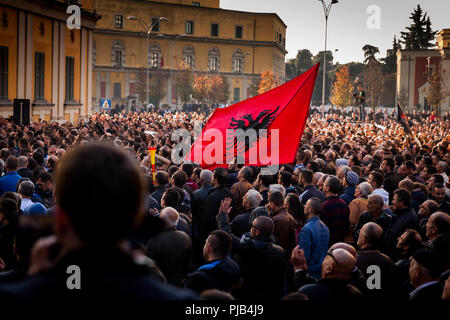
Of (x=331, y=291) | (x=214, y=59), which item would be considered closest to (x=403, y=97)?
(x=214, y=59)

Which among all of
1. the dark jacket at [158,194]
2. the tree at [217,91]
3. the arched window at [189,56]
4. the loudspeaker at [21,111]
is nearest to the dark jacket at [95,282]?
the dark jacket at [158,194]

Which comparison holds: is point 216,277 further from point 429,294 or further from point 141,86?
point 141,86

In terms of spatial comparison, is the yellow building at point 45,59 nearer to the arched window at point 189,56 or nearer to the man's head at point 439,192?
the man's head at point 439,192

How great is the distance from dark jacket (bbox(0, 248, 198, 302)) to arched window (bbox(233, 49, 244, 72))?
303ft

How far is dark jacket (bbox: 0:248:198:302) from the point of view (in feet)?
5.65

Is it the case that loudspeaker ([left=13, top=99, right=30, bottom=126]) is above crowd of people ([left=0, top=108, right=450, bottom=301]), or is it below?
above

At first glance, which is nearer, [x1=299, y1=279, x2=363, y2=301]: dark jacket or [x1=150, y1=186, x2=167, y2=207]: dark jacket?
[x1=299, y1=279, x2=363, y2=301]: dark jacket

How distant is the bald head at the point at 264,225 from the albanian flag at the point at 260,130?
4976 millimetres

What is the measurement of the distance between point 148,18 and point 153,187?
78142 mm

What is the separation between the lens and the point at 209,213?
811 cm

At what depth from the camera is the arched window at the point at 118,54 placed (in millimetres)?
84812

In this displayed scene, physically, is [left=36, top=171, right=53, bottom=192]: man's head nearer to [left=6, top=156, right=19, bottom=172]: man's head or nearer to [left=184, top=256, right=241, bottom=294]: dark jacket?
[left=6, top=156, right=19, bottom=172]: man's head

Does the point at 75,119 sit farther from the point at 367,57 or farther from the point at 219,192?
the point at 367,57

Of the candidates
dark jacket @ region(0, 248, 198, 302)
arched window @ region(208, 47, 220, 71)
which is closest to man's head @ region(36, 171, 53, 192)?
dark jacket @ region(0, 248, 198, 302)
